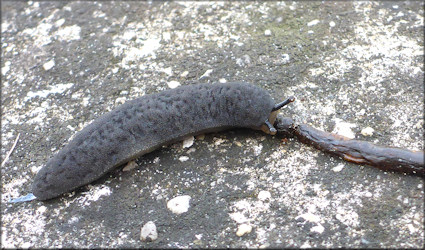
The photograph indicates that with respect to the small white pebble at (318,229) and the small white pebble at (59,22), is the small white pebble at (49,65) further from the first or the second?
the small white pebble at (318,229)

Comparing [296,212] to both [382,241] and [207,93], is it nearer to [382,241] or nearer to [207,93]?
[382,241]

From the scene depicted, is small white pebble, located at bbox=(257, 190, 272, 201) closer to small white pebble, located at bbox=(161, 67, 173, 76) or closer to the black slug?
the black slug

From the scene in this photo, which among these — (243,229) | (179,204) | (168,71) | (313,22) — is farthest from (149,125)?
(313,22)

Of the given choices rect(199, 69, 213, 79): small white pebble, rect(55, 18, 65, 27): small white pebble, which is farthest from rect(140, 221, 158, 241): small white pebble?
rect(55, 18, 65, 27): small white pebble

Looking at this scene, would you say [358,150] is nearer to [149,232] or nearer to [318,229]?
[318,229]

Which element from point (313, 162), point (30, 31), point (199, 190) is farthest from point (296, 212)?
point (30, 31)

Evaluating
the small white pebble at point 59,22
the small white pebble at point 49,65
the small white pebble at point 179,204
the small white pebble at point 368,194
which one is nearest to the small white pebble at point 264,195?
the small white pebble at point 179,204
